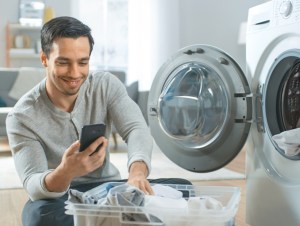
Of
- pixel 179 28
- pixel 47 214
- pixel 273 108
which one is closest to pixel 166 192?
pixel 47 214

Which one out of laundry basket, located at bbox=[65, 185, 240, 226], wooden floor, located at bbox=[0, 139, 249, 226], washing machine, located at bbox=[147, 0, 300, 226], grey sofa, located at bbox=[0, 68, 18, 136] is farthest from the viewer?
grey sofa, located at bbox=[0, 68, 18, 136]

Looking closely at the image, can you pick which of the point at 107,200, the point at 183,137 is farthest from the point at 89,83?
the point at 107,200

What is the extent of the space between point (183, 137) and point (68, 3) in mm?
3493

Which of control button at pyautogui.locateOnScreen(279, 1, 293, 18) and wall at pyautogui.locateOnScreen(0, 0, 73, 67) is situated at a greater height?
wall at pyautogui.locateOnScreen(0, 0, 73, 67)

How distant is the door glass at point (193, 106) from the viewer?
1.44m

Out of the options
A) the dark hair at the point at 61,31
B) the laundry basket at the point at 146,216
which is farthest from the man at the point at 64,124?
the laundry basket at the point at 146,216

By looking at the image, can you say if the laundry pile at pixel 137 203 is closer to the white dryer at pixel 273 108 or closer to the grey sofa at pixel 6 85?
the white dryer at pixel 273 108

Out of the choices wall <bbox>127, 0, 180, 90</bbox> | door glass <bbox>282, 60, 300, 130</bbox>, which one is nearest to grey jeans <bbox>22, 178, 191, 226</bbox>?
door glass <bbox>282, 60, 300, 130</bbox>

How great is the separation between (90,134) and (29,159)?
0.89 feet

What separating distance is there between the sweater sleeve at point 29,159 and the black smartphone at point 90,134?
0.17 meters

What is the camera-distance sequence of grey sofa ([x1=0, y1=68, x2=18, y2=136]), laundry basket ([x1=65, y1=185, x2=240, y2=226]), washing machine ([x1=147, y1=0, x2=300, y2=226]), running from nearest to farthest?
laundry basket ([x1=65, y1=185, x2=240, y2=226]), washing machine ([x1=147, y1=0, x2=300, y2=226]), grey sofa ([x1=0, y1=68, x2=18, y2=136])

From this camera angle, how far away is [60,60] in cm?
121

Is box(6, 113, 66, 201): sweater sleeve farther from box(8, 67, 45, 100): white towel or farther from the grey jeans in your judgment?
box(8, 67, 45, 100): white towel

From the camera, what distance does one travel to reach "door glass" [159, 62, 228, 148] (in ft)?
4.73
